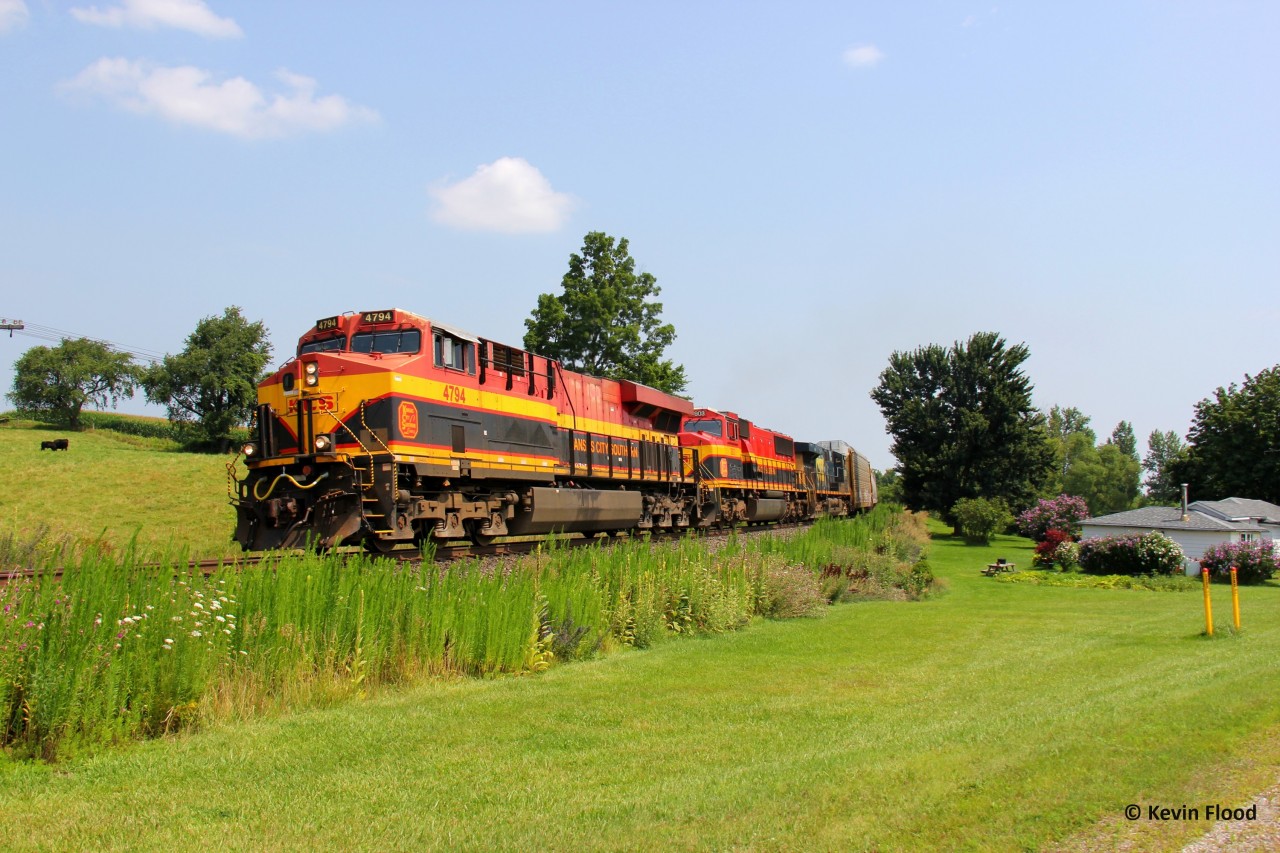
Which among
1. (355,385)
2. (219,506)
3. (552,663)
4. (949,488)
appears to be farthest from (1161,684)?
(949,488)

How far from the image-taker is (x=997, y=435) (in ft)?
204

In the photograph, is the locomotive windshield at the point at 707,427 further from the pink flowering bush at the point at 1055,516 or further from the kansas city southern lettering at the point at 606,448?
the pink flowering bush at the point at 1055,516

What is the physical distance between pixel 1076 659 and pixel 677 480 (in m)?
16.5

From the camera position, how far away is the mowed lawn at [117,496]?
31.0 meters

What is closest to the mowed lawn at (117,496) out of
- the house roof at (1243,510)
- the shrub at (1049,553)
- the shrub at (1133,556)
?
the shrub at (1133,556)

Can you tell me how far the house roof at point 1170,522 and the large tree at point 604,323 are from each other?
891 inches

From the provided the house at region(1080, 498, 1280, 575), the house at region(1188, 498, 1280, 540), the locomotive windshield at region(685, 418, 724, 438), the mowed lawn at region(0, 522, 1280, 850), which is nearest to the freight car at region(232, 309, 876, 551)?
the mowed lawn at region(0, 522, 1280, 850)

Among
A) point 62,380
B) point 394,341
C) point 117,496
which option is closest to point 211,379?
point 62,380

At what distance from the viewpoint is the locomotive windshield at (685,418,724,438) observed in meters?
29.6

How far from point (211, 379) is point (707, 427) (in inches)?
2195

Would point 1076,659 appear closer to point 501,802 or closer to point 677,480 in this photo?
point 501,802

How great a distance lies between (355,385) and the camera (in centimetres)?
1457

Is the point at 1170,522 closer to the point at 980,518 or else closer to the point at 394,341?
the point at 980,518

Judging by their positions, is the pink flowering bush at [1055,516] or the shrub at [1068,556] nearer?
the shrub at [1068,556]
